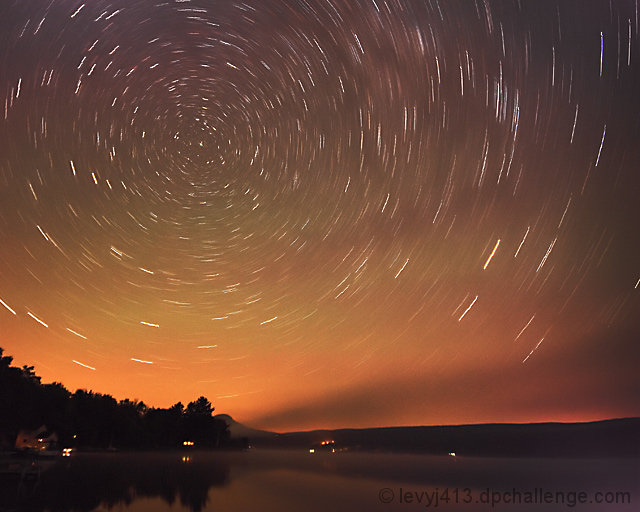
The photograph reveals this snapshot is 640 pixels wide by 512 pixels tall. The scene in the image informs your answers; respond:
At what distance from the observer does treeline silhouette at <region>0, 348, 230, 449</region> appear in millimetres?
Result: 61031

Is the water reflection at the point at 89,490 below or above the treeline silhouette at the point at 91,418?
below

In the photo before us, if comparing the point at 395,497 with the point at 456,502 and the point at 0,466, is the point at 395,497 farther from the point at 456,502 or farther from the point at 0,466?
the point at 0,466

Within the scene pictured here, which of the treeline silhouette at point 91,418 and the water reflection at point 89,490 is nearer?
the water reflection at point 89,490

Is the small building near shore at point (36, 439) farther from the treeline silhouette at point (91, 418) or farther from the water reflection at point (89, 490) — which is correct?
the water reflection at point (89, 490)

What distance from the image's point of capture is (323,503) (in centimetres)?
3241

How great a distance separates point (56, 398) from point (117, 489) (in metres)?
52.0

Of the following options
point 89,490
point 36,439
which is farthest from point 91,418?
point 89,490

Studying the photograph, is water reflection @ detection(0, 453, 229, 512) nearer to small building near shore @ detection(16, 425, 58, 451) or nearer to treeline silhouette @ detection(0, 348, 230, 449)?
treeline silhouette @ detection(0, 348, 230, 449)

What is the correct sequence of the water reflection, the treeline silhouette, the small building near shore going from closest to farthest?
1. the water reflection
2. the treeline silhouette
3. the small building near shore

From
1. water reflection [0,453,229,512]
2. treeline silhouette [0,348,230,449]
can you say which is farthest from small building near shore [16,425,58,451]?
water reflection [0,453,229,512]

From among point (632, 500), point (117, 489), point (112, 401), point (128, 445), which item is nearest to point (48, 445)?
point (112, 401)

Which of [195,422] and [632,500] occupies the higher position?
[195,422]

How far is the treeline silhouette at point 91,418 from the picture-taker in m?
61.0

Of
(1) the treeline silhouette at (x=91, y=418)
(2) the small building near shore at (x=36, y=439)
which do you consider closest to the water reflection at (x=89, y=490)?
(1) the treeline silhouette at (x=91, y=418)
